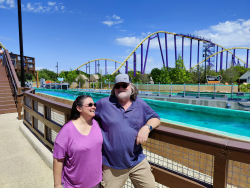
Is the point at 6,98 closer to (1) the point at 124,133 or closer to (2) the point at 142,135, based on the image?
(1) the point at 124,133

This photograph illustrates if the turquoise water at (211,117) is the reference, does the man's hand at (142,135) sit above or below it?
above

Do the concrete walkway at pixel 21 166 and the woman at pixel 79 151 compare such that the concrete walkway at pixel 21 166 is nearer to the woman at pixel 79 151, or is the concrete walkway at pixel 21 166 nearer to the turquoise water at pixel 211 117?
the woman at pixel 79 151

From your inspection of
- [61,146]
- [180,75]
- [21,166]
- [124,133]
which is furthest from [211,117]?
[180,75]

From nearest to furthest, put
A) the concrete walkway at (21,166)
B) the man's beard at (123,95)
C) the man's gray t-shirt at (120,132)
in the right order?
the man's gray t-shirt at (120,132), the man's beard at (123,95), the concrete walkway at (21,166)

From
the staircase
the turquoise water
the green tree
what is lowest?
the turquoise water

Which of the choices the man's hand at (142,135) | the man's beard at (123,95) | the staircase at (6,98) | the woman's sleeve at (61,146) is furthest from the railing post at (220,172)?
the staircase at (6,98)

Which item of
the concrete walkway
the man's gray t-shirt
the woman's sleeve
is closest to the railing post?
the man's gray t-shirt

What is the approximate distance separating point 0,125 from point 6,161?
299 cm

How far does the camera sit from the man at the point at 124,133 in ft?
5.43

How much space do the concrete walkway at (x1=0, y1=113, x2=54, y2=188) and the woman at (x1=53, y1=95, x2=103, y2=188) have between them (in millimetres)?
1388

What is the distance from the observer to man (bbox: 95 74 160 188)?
1654 mm

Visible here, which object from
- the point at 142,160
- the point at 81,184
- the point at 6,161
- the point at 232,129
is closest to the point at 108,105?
the point at 142,160

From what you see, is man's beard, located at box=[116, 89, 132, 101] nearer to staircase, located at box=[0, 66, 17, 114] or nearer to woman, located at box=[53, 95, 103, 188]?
woman, located at box=[53, 95, 103, 188]

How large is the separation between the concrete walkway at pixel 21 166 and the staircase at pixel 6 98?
3667mm
